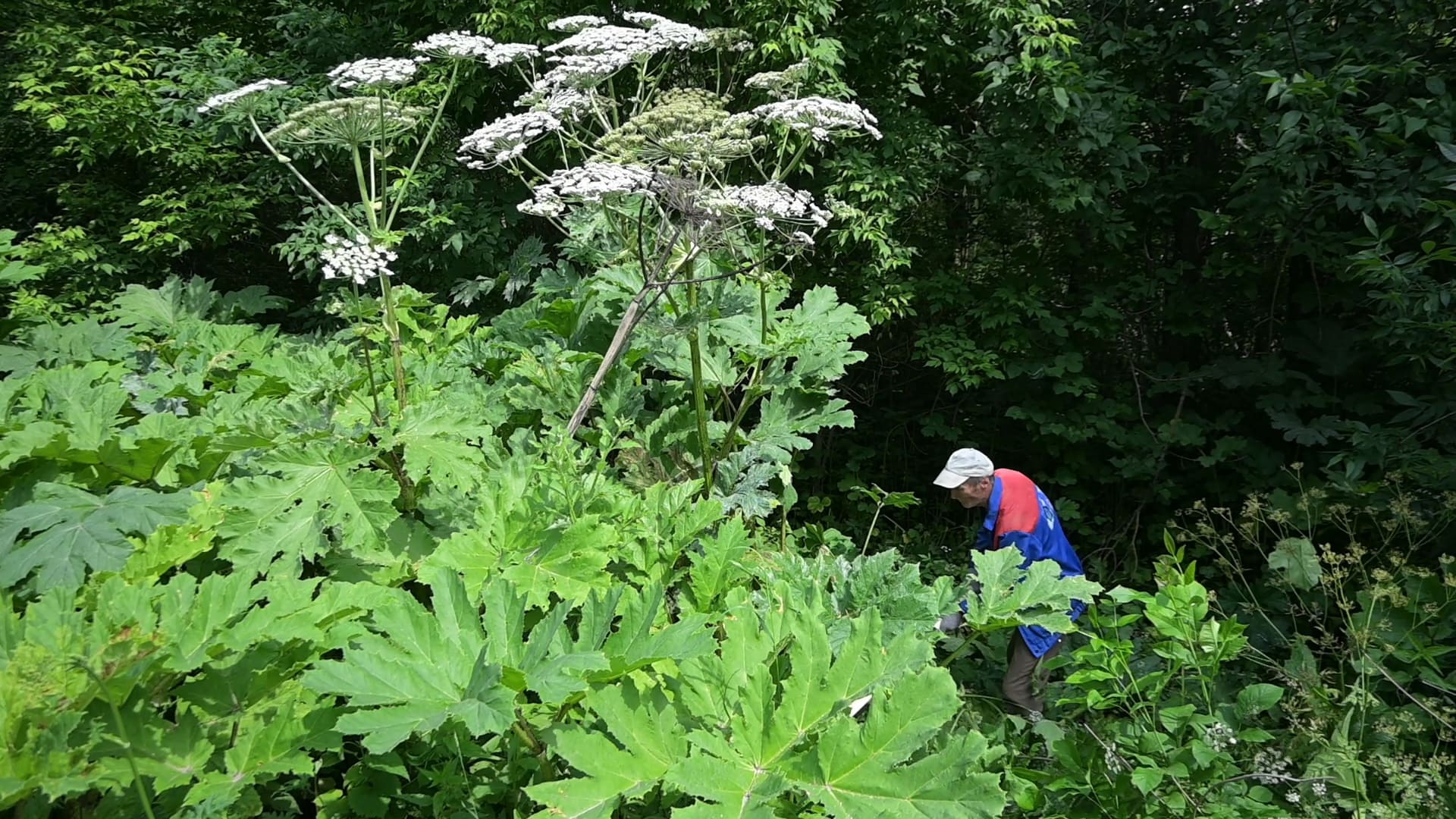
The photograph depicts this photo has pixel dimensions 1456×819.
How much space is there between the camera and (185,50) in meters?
5.89

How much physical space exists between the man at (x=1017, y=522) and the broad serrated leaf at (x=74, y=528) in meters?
3.01

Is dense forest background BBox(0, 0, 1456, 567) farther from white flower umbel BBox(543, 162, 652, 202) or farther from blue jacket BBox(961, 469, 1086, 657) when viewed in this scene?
white flower umbel BBox(543, 162, 652, 202)

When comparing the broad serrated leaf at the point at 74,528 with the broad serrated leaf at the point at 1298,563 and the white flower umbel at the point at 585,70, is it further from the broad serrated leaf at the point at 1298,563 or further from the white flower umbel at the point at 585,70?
the broad serrated leaf at the point at 1298,563

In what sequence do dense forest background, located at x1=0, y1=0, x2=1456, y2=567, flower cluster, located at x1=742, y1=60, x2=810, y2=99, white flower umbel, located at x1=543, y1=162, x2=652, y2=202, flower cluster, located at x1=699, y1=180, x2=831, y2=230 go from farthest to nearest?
dense forest background, located at x1=0, y1=0, x2=1456, y2=567, flower cluster, located at x1=742, y1=60, x2=810, y2=99, flower cluster, located at x1=699, y1=180, x2=831, y2=230, white flower umbel, located at x1=543, y1=162, x2=652, y2=202

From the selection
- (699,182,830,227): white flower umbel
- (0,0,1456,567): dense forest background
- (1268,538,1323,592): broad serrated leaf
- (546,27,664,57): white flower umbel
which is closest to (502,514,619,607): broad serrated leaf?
(699,182,830,227): white flower umbel

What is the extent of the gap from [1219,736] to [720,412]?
2728 mm

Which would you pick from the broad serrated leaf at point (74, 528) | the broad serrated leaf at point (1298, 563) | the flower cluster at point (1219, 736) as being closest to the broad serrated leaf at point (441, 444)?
the broad serrated leaf at point (74, 528)

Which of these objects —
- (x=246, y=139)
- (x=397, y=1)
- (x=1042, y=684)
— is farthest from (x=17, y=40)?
(x=1042, y=684)

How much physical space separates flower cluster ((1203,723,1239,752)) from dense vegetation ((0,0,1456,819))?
0.05 ft

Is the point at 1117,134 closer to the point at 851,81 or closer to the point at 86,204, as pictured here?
the point at 851,81

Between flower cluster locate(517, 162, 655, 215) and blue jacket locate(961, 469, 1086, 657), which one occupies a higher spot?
flower cluster locate(517, 162, 655, 215)

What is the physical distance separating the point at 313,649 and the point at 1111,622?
1965 mm

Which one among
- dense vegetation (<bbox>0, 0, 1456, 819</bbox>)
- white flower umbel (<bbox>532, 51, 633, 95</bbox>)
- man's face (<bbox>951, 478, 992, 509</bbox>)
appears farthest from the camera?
man's face (<bbox>951, 478, 992, 509</bbox>)

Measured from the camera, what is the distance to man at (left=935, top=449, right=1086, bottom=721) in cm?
389
